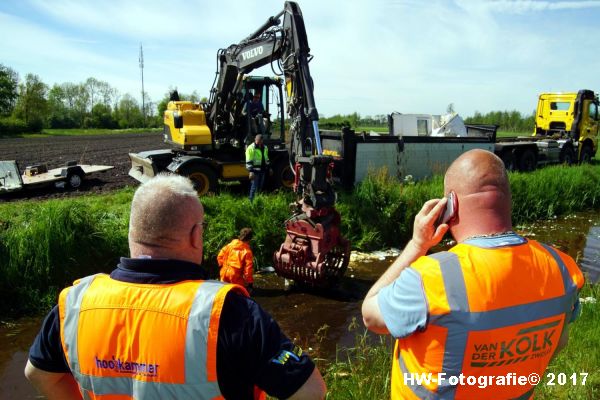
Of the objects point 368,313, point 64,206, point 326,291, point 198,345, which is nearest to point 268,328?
Result: point 198,345

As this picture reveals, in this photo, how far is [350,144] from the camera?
11023 millimetres

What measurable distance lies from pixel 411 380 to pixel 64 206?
6580 mm

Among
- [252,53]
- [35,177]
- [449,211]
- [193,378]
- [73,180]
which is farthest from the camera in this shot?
[73,180]

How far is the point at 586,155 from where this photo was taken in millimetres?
19812

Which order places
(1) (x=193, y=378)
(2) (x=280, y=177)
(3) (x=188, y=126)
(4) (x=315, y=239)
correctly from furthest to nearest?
(2) (x=280, y=177) < (3) (x=188, y=126) < (4) (x=315, y=239) < (1) (x=193, y=378)

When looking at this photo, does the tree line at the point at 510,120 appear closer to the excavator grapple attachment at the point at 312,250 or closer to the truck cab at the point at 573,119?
the truck cab at the point at 573,119

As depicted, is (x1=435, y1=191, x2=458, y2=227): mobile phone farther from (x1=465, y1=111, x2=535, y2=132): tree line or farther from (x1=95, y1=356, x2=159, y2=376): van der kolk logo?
(x1=465, y1=111, x2=535, y2=132): tree line

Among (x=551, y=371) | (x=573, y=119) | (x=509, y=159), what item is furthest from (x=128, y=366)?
(x=573, y=119)

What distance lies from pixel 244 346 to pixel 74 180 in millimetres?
12401

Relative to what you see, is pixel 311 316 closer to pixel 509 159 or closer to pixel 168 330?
pixel 168 330

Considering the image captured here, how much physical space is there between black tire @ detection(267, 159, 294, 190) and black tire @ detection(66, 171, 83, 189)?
5.35 metres

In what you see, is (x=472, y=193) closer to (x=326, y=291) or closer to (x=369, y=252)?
(x=326, y=291)

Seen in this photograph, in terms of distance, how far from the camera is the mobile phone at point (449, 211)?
178cm

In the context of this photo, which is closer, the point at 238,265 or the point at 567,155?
the point at 238,265
